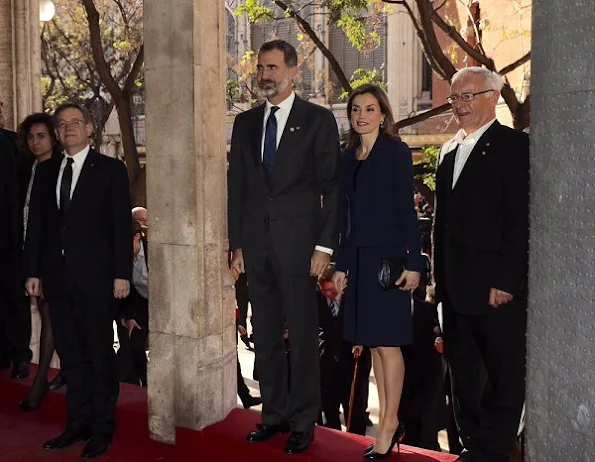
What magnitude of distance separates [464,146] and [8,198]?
3.37m

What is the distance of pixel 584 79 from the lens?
2.83m

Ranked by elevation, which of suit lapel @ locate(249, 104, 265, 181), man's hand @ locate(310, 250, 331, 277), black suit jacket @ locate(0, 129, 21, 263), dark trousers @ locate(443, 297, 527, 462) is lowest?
dark trousers @ locate(443, 297, 527, 462)

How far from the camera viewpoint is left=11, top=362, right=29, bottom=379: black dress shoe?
606 cm

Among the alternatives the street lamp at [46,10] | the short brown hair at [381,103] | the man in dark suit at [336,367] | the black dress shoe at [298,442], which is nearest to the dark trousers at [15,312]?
the man in dark suit at [336,367]

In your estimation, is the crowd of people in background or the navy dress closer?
the crowd of people in background

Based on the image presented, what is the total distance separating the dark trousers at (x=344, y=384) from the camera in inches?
239

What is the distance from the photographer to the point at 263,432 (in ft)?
14.9

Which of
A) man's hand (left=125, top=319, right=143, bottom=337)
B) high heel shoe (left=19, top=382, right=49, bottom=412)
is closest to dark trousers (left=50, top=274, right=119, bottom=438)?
high heel shoe (left=19, top=382, right=49, bottom=412)

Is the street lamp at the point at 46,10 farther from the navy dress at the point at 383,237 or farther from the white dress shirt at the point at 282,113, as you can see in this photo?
the navy dress at the point at 383,237

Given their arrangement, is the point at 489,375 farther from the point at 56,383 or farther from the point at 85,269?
the point at 56,383

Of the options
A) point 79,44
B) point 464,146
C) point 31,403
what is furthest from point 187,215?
point 79,44

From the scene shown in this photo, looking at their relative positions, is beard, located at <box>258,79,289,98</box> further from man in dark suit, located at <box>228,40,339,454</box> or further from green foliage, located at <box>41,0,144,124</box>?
green foliage, located at <box>41,0,144,124</box>

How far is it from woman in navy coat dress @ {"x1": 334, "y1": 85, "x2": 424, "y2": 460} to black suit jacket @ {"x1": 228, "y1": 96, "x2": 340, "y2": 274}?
0.15 meters

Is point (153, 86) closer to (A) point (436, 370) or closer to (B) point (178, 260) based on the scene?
(B) point (178, 260)
